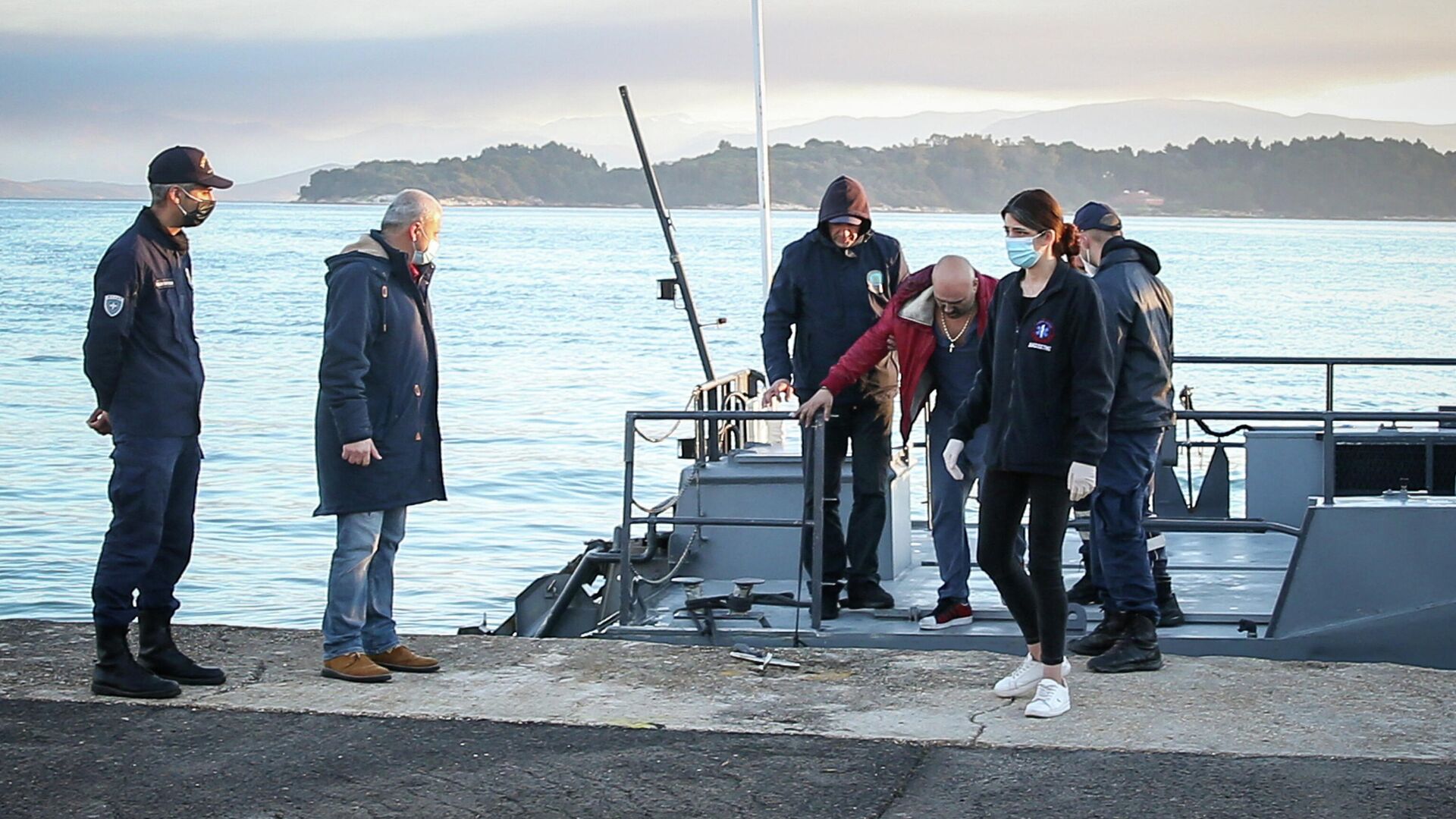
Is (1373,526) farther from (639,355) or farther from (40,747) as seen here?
(639,355)

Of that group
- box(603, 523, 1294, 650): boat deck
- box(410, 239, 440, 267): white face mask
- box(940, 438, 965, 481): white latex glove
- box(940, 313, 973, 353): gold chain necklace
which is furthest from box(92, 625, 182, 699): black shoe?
box(940, 313, 973, 353): gold chain necklace

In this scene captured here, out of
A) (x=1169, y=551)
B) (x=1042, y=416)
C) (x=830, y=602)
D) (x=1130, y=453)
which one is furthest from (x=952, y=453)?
(x=1169, y=551)

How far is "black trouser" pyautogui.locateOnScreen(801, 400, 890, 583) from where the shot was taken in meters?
7.55

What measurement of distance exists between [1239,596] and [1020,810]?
4214 millimetres

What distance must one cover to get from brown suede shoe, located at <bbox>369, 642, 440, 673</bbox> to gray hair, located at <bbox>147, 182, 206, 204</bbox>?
67.0 inches

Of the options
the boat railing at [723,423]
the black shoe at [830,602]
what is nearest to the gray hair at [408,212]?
the black shoe at [830,602]

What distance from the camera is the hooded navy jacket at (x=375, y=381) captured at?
18.8 feet

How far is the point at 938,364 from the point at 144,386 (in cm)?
315

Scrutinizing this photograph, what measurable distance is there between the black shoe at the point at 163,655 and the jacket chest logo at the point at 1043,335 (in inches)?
115

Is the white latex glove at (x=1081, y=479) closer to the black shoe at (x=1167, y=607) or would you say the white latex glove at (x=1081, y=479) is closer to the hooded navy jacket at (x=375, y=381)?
the hooded navy jacket at (x=375, y=381)

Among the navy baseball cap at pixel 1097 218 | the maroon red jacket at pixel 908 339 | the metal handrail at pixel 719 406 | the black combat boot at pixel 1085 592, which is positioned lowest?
the black combat boot at pixel 1085 592

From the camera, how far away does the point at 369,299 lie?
227 inches

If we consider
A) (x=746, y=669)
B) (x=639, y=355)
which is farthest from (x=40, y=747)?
(x=639, y=355)

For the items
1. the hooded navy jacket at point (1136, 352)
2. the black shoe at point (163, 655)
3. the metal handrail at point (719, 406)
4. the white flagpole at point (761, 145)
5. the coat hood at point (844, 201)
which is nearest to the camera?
the black shoe at point (163, 655)
